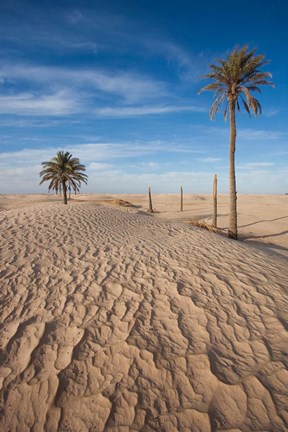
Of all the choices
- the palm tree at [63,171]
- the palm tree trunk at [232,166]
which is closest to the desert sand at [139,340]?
the palm tree trunk at [232,166]

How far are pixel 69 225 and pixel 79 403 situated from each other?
244 inches

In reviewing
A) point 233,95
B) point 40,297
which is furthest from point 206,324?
point 233,95

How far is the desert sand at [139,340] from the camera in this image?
270 cm

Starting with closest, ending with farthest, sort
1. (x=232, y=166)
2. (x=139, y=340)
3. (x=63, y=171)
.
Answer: (x=139, y=340) < (x=232, y=166) < (x=63, y=171)

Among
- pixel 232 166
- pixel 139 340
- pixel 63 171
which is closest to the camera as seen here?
pixel 139 340

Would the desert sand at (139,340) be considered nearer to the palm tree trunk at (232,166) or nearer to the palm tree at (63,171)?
the palm tree trunk at (232,166)

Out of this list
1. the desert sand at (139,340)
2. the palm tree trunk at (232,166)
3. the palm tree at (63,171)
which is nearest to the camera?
the desert sand at (139,340)

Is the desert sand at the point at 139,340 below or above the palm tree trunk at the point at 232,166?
below

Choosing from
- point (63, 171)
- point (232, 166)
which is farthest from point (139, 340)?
point (63, 171)

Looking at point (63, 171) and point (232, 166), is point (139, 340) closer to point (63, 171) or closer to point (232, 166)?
point (232, 166)

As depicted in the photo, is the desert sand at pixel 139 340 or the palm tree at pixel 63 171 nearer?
the desert sand at pixel 139 340

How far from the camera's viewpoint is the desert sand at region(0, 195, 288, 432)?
270 centimetres

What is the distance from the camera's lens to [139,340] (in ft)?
11.7

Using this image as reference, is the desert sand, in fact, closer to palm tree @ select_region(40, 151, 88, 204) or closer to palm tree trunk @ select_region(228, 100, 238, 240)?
palm tree trunk @ select_region(228, 100, 238, 240)
